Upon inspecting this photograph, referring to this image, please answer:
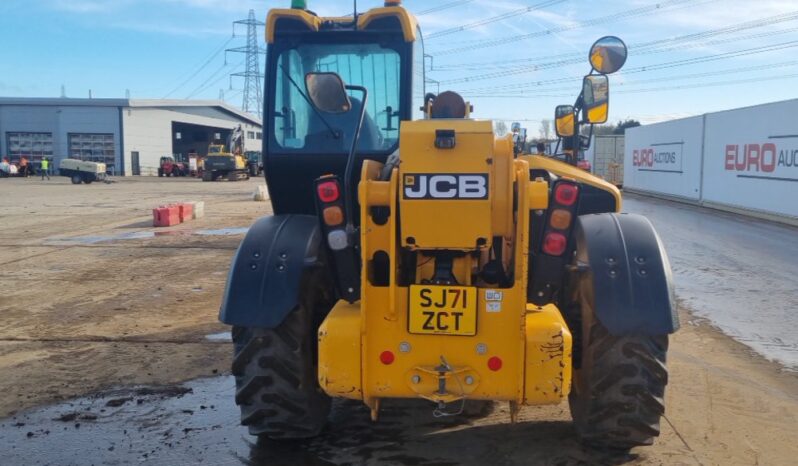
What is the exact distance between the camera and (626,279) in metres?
3.75

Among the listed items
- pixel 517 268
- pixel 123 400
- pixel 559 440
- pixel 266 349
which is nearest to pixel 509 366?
pixel 517 268

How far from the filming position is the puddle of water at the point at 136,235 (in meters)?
14.9

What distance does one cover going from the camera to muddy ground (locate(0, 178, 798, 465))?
4.25 m

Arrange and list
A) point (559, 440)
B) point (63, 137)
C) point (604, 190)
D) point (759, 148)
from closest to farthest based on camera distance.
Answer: point (559, 440)
point (604, 190)
point (759, 148)
point (63, 137)

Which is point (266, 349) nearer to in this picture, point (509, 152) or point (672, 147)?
point (509, 152)

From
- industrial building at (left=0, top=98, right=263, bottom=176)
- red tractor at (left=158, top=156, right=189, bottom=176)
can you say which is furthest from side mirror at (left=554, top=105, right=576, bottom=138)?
industrial building at (left=0, top=98, right=263, bottom=176)

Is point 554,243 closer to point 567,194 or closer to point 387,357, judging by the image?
point 567,194

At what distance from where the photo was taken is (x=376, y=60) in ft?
17.4

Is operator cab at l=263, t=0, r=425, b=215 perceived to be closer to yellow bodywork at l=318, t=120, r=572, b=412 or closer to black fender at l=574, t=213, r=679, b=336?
yellow bodywork at l=318, t=120, r=572, b=412

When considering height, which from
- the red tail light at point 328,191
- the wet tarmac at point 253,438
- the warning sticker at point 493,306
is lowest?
the wet tarmac at point 253,438

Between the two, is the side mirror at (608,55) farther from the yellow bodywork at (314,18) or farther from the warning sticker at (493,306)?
the warning sticker at (493,306)

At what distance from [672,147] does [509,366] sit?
80.6 ft

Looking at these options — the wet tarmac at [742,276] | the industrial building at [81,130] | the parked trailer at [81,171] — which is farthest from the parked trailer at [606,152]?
the industrial building at [81,130]

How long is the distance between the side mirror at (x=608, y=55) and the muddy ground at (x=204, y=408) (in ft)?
7.93
